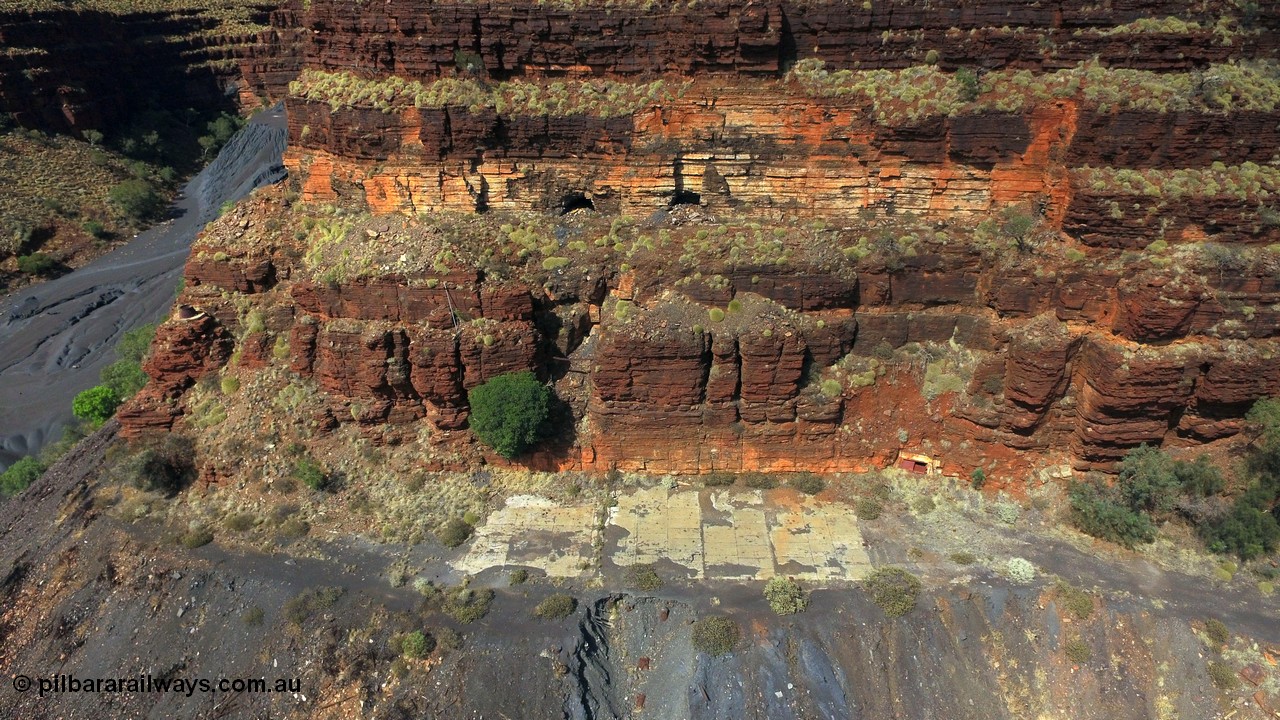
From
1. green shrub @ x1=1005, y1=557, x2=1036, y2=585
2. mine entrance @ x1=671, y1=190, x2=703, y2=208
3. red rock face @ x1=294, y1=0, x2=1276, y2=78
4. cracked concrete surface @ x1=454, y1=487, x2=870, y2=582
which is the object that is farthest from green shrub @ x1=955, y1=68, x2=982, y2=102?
green shrub @ x1=1005, y1=557, x2=1036, y2=585

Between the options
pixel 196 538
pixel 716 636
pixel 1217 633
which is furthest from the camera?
pixel 196 538

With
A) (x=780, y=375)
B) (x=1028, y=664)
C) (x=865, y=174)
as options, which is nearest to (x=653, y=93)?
(x=865, y=174)

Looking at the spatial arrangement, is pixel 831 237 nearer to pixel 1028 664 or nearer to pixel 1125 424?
pixel 1125 424

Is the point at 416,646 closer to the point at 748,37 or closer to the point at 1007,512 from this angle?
the point at 1007,512

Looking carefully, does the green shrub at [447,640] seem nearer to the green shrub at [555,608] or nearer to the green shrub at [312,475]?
the green shrub at [555,608]

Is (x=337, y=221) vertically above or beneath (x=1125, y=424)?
above

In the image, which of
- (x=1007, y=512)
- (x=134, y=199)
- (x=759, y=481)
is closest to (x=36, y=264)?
(x=134, y=199)

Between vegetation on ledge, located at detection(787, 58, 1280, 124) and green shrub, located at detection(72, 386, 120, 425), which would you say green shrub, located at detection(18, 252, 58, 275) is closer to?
green shrub, located at detection(72, 386, 120, 425)
